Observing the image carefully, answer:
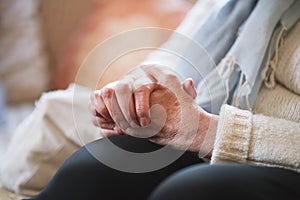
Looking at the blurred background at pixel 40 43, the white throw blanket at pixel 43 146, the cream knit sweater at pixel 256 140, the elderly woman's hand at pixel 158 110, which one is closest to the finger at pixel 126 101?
the elderly woman's hand at pixel 158 110

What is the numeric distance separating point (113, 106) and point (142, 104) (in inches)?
1.8

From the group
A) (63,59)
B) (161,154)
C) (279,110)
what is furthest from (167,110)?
(63,59)

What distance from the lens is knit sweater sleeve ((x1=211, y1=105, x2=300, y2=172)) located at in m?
0.64

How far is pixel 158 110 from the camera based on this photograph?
738mm

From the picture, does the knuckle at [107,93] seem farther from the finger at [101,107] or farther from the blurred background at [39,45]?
the blurred background at [39,45]

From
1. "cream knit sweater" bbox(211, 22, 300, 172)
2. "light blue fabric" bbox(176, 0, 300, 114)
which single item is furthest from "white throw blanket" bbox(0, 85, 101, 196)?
"cream knit sweater" bbox(211, 22, 300, 172)

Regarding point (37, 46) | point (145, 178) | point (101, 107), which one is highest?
point (37, 46)

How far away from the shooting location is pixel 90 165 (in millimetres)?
727

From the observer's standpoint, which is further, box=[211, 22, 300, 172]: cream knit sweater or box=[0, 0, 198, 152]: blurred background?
box=[0, 0, 198, 152]: blurred background

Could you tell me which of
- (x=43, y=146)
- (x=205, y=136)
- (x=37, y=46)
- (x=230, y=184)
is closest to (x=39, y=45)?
(x=37, y=46)

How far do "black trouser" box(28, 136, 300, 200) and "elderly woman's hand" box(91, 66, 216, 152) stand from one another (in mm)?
27

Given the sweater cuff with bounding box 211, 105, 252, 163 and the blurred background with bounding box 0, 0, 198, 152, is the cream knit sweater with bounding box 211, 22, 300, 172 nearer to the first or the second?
the sweater cuff with bounding box 211, 105, 252, 163

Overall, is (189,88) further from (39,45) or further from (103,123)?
(39,45)

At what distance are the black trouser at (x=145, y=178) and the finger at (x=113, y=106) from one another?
0.03 m
